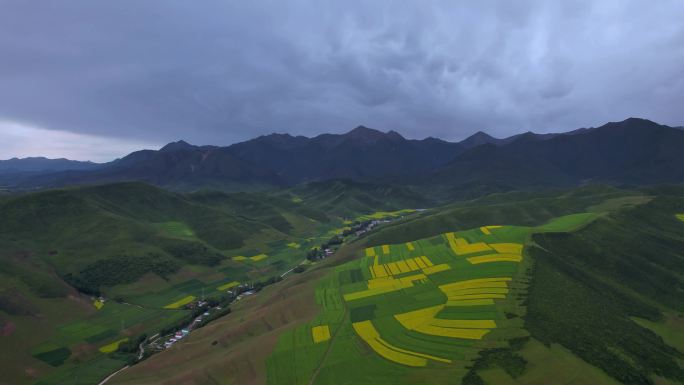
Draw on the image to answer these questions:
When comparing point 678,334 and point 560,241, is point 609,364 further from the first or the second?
point 560,241

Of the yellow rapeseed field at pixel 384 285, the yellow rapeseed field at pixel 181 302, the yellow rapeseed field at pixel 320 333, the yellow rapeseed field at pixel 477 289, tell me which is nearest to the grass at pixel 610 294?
the yellow rapeseed field at pixel 477 289

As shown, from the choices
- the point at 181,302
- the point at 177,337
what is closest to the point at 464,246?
the point at 177,337

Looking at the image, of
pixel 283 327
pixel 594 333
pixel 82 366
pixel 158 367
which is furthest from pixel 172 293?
pixel 594 333

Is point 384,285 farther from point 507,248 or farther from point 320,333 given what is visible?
point 507,248

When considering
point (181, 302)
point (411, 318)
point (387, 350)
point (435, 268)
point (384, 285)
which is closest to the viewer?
point (387, 350)

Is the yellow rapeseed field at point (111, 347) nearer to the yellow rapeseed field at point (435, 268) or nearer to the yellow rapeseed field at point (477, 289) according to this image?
the yellow rapeseed field at point (435, 268)

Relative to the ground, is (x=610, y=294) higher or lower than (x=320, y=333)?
higher

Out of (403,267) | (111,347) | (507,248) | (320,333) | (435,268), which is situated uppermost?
(507,248)

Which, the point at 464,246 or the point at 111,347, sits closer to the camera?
the point at 111,347

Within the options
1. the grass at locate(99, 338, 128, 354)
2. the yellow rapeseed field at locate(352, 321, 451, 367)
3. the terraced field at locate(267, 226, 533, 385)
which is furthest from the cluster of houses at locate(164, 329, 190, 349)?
the yellow rapeseed field at locate(352, 321, 451, 367)
